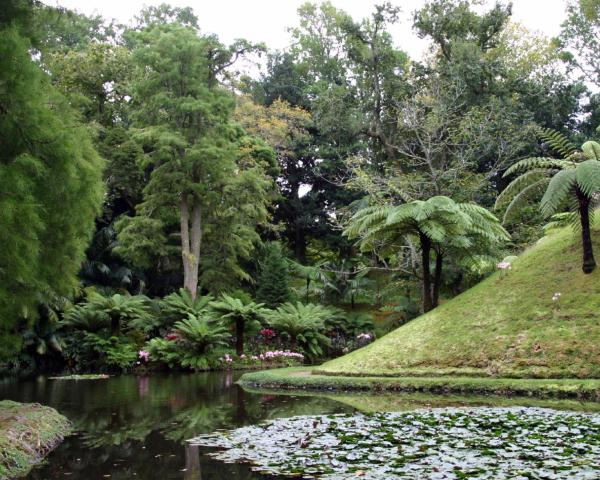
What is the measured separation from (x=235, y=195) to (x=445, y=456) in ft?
55.0

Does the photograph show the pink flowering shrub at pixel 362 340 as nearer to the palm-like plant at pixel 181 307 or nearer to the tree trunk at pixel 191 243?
the palm-like plant at pixel 181 307

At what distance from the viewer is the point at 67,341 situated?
18.8 m

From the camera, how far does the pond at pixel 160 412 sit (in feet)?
17.9

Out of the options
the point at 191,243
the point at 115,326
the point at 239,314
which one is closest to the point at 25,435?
the point at 239,314

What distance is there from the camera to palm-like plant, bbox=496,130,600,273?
37.8 ft

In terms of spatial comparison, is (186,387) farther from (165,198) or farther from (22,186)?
(165,198)

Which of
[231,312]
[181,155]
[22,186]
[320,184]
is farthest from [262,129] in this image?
[22,186]

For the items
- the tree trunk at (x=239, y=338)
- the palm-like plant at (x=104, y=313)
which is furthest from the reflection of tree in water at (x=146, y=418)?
the tree trunk at (x=239, y=338)

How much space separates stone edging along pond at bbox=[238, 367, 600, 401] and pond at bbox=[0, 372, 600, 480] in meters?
0.58

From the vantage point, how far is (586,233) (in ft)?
40.5

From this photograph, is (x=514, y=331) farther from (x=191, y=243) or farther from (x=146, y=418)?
(x=191, y=243)

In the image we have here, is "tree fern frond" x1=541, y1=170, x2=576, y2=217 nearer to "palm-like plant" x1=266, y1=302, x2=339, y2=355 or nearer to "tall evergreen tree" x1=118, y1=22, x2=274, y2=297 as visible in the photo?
"palm-like plant" x1=266, y1=302, x2=339, y2=355

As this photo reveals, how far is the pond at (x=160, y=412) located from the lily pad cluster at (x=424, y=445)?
0.44m

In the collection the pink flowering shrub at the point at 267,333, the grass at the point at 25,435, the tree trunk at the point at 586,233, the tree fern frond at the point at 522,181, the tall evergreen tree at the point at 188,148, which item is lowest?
the grass at the point at 25,435
